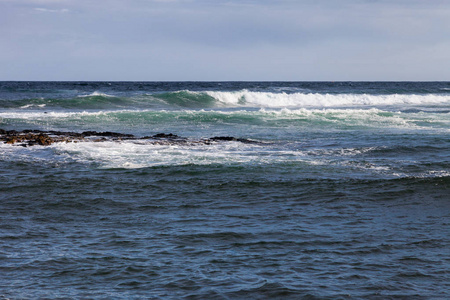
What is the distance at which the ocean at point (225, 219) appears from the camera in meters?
5.38

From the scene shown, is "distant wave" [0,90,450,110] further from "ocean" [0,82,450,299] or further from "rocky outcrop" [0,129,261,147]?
"ocean" [0,82,450,299]

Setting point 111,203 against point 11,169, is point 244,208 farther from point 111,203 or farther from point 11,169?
point 11,169

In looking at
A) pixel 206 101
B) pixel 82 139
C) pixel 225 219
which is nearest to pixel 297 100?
pixel 206 101

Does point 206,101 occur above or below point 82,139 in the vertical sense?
above

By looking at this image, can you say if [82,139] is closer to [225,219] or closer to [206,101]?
[225,219]

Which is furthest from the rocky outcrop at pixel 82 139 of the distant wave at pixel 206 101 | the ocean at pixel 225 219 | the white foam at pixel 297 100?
the white foam at pixel 297 100

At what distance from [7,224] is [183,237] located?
270cm

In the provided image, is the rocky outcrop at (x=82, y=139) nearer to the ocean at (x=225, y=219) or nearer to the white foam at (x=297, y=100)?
the ocean at (x=225, y=219)

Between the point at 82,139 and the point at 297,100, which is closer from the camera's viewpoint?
the point at 82,139

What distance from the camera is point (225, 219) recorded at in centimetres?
771

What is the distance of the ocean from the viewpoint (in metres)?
5.38

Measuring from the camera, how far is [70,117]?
26000 millimetres

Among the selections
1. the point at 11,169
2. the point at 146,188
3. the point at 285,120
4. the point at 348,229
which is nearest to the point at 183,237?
the point at 348,229

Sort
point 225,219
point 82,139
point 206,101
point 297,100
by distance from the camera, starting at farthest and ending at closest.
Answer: point 297,100
point 206,101
point 82,139
point 225,219
